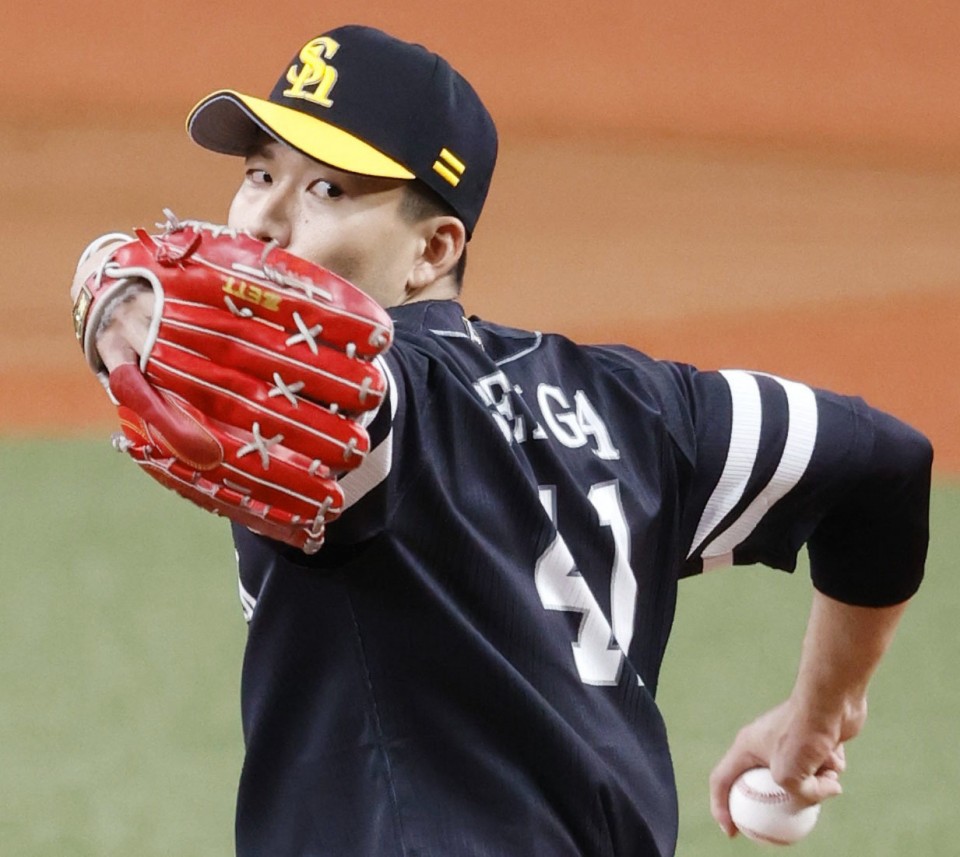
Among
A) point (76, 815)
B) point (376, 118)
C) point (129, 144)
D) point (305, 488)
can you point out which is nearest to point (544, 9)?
point (129, 144)

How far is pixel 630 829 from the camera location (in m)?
1.88

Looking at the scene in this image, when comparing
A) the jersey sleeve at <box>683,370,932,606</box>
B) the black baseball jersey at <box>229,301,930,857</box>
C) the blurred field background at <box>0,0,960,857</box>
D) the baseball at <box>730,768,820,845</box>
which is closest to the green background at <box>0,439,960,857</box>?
the blurred field background at <box>0,0,960,857</box>

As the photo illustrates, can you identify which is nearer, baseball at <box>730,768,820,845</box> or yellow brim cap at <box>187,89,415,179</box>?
yellow brim cap at <box>187,89,415,179</box>

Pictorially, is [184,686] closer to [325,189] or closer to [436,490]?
[325,189]

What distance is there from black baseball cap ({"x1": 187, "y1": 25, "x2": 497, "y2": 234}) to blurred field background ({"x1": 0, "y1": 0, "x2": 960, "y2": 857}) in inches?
75.8

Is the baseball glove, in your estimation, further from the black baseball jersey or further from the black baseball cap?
the black baseball cap

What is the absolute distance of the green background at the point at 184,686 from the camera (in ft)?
12.0

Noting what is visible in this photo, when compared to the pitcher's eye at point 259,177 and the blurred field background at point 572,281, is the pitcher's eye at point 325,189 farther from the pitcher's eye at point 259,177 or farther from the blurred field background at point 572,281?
the blurred field background at point 572,281

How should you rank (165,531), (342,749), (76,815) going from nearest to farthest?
1. (342,749)
2. (76,815)
3. (165,531)

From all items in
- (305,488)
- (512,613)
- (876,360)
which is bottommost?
(876,360)

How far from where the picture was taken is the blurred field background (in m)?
3.93

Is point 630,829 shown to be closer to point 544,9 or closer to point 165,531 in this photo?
point 165,531

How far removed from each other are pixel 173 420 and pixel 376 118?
0.69 m

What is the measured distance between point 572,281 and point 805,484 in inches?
195
